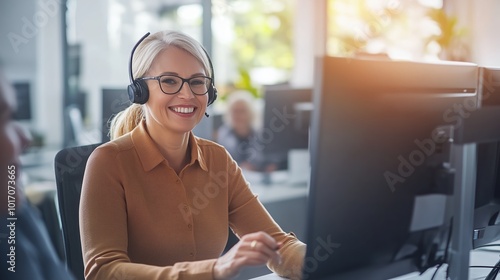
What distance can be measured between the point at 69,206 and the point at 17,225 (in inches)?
7.8

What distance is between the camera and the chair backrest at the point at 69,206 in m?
1.38

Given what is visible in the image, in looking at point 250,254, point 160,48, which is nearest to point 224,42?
point 160,48

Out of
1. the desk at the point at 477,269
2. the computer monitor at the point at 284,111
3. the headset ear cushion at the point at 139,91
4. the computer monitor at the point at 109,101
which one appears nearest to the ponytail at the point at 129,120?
the headset ear cushion at the point at 139,91

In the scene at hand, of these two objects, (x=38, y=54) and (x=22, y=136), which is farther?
(x=38, y=54)

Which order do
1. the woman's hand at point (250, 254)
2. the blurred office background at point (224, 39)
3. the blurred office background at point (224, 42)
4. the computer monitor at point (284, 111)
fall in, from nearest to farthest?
the woman's hand at point (250, 254)
the computer monitor at point (284, 111)
the blurred office background at point (224, 42)
the blurred office background at point (224, 39)

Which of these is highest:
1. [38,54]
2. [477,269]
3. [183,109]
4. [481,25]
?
[481,25]

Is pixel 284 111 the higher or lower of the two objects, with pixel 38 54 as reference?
lower

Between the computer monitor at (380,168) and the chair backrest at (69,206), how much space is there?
0.69 m

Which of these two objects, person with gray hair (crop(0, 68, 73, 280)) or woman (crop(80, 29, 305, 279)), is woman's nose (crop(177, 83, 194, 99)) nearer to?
woman (crop(80, 29, 305, 279))

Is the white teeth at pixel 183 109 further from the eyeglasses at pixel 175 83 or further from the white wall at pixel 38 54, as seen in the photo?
the white wall at pixel 38 54

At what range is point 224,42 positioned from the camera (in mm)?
7141

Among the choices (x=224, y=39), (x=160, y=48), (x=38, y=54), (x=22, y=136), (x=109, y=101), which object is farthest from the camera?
(x=224, y=39)

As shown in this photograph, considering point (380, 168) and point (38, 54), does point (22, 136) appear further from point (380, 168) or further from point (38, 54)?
point (38, 54)

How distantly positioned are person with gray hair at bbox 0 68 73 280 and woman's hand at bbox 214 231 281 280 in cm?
35
